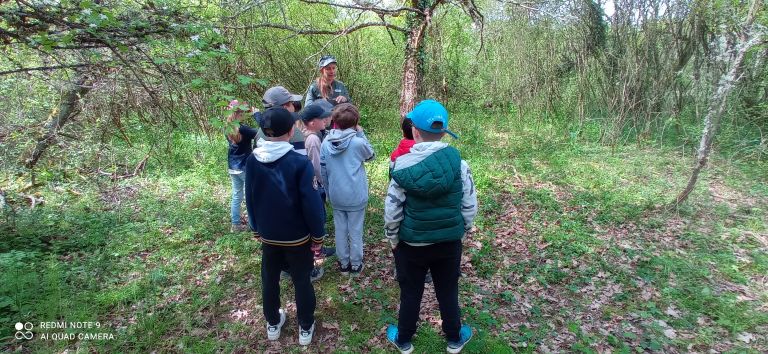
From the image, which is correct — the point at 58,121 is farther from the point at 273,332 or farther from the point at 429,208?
the point at 429,208

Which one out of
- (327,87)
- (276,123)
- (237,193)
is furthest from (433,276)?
(327,87)

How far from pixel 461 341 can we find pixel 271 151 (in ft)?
6.46

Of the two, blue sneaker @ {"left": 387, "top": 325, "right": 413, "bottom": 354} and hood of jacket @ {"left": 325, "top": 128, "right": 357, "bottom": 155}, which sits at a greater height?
hood of jacket @ {"left": 325, "top": 128, "right": 357, "bottom": 155}

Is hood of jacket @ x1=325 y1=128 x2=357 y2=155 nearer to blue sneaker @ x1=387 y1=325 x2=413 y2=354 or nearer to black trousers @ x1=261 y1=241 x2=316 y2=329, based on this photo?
black trousers @ x1=261 y1=241 x2=316 y2=329

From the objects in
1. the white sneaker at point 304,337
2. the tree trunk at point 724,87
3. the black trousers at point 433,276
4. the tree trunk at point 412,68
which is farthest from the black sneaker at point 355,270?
the tree trunk at point 724,87

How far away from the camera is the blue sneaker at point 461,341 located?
9.60 ft

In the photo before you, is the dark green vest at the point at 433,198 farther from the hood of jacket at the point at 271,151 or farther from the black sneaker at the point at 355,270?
the black sneaker at the point at 355,270

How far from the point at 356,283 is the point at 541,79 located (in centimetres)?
803

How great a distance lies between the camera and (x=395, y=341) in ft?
9.86

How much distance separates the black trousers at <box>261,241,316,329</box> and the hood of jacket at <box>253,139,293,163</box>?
0.62 meters

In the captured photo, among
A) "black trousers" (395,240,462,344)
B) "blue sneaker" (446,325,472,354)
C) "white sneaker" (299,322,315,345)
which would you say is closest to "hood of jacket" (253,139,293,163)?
"black trousers" (395,240,462,344)

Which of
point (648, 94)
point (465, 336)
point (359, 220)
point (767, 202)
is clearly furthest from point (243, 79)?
point (648, 94)

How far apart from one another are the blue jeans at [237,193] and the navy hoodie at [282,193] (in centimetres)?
173

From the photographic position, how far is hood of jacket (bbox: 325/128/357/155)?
334 cm
